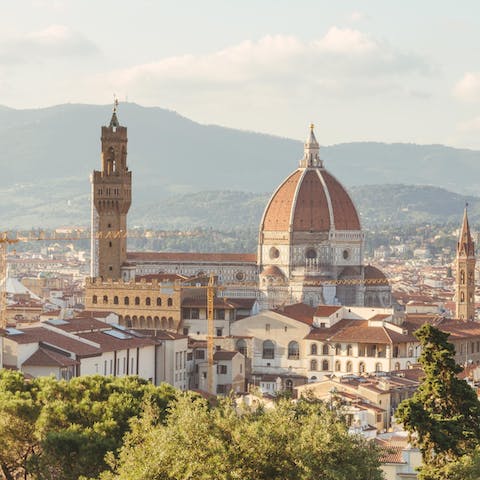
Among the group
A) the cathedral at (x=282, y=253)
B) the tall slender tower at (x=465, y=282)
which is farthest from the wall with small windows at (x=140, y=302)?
the tall slender tower at (x=465, y=282)

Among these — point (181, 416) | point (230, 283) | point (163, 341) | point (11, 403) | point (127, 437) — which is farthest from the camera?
point (230, 283)

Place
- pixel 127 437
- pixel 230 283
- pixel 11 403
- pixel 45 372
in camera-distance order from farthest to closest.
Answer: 1. pixel 230 283
2. pixel 45 372
3. pixel 11 403
4. pixel 127 437

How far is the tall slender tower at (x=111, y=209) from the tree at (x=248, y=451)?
2849 inches

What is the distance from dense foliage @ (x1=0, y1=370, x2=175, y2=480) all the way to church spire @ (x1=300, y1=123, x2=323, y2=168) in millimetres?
70694

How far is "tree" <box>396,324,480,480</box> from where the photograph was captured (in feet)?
126

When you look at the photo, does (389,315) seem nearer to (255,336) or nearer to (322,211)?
(255,336)

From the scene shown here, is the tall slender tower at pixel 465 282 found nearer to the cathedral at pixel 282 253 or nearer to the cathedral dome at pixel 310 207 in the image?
the cathedral at pixel 282 253

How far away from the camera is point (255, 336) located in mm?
98312

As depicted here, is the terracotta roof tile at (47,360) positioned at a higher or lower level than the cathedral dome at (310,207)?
lower

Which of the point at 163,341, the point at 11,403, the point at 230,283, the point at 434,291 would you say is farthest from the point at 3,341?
the point at 434,291

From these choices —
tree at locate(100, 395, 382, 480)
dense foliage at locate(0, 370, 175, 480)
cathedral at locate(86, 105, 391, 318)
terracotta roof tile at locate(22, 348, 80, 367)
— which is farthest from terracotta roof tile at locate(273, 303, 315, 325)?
tree at locate(100, 395, 382, 480)

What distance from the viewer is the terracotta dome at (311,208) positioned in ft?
396

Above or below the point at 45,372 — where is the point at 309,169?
above

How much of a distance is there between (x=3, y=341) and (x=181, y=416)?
3204cm
